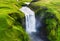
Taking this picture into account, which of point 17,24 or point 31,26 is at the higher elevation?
point 17,24

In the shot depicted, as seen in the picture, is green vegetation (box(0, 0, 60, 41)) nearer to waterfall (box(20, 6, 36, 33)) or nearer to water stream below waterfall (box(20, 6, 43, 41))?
waterfall (box(20, 6, 36, 33))

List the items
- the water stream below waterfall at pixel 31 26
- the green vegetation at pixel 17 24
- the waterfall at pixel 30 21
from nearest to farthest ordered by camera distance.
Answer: the green vegetation at pixel 17 24, the waterfall at pixel 30 21, the water stream below waterfall at pixel 31 26

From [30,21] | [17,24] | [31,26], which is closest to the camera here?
[17,24]

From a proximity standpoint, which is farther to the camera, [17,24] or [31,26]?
[31,26]

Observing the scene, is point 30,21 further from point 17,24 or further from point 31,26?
point 17,24

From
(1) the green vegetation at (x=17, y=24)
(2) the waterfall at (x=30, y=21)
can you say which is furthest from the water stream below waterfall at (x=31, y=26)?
(1) the green vegetation at (x=17, y=24)

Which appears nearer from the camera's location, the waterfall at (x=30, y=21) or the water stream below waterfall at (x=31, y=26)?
the waterfall at (x=30, y=21)

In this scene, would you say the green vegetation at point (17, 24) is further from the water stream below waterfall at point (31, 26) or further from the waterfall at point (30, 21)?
the water stream below waterfall at point (31, 26)

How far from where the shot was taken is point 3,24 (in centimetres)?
2464

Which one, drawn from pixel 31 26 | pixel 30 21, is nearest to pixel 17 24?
pixel 30 21

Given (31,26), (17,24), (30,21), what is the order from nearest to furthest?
(17,24) → (30,21) → (31,26)

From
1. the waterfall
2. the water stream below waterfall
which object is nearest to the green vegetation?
the waterfall

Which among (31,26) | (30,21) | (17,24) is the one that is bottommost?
(31,26)

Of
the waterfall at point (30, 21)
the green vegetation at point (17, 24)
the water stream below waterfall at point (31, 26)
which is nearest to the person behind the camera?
the green vegetation at point (17, 24)
